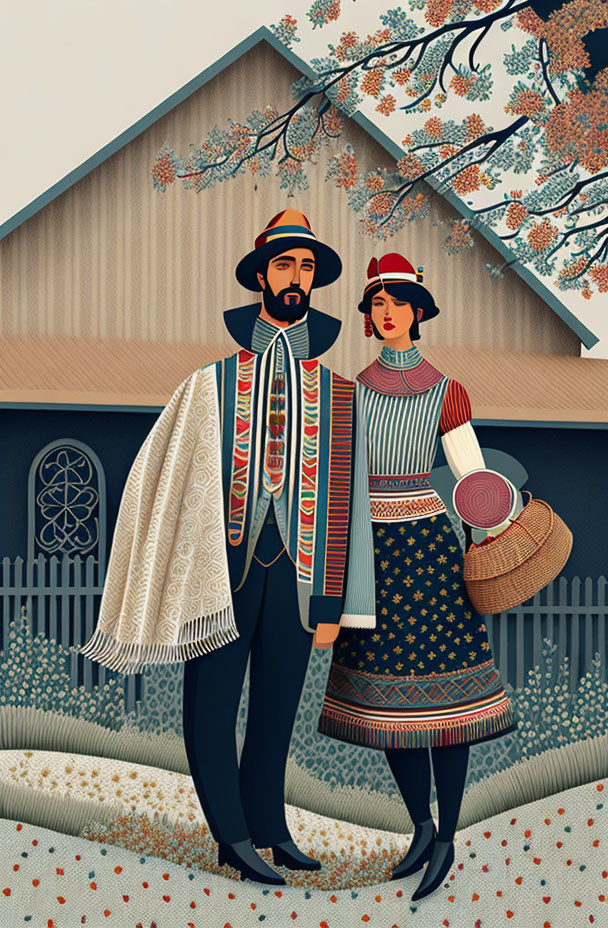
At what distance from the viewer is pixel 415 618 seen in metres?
4.51

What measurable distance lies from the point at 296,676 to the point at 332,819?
125 centimetres

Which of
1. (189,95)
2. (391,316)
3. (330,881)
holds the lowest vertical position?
(330,881)

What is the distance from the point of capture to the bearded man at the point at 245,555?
4.38 meters

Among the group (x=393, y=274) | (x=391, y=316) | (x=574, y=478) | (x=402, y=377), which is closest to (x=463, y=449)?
(x=402, y=377)

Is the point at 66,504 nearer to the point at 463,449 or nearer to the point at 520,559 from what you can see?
the point at 463,449

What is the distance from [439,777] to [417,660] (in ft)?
1.89

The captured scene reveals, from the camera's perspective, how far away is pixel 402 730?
4.42 m

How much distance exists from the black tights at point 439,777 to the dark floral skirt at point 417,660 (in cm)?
17

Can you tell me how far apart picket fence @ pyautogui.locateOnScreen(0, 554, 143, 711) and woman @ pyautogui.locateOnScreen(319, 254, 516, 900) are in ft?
8.52

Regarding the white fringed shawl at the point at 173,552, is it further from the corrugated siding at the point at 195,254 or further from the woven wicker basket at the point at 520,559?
the corrugated siding at the point at 195,254

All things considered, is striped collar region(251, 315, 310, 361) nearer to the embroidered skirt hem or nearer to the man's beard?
the man's beard

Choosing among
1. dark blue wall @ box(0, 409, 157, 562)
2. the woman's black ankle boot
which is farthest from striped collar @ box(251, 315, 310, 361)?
dark blue wall @ box(0, 409, 157, 562)

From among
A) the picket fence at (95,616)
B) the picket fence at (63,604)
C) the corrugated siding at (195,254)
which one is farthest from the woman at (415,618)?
the corrugated siding at (195,254)

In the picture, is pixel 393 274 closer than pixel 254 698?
No
